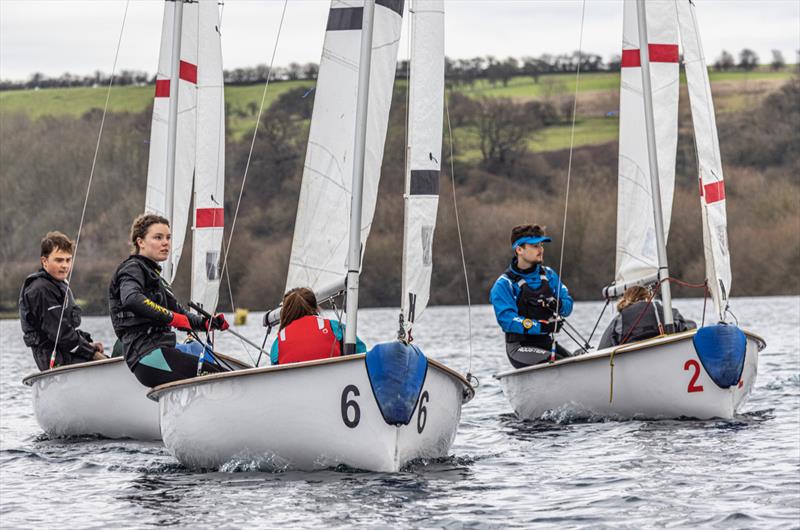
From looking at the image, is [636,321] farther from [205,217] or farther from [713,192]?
[205,217]

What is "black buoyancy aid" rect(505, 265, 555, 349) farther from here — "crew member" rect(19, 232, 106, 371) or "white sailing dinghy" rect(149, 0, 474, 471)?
"crew member" rect(19, 232, 106, 371)

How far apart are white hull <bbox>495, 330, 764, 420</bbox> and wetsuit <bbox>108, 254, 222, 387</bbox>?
4.13 metres

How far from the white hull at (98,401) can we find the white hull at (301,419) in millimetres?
2697

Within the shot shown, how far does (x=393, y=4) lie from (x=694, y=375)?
4523mm

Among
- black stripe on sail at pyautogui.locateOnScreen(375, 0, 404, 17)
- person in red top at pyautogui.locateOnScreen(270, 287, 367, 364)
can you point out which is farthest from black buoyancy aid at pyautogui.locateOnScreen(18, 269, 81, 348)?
black stripe on sail at pyautogui.locateOnScreen(375, 0, 404, 17)

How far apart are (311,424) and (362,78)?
A: 2.60 metres

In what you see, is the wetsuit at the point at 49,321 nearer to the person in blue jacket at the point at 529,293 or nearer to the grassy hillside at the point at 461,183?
the person in blue jacket at the point at 529,293

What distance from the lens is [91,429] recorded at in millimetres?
13094

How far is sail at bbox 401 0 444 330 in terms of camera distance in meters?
10.0

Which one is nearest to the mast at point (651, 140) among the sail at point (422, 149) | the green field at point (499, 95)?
the sail at point (422, 149)

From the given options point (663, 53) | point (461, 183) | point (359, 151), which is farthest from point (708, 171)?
point (461, 183)

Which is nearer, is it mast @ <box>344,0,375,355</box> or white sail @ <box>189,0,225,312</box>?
mast @ <box>344,0,375,355</box>

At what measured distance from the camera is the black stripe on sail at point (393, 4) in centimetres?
1033

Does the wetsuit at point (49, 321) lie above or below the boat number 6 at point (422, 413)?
above
